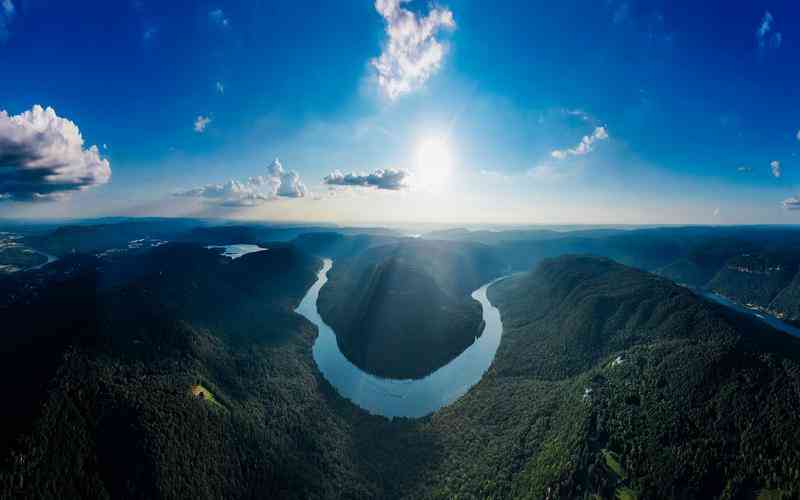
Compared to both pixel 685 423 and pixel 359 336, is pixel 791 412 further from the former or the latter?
pixel 359 336

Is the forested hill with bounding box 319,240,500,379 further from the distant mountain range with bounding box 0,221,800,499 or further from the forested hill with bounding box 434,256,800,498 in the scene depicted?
the forested hill with bounding box 434,256,800,498

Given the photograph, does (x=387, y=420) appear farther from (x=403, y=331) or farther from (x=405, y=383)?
(x=403, y=331)

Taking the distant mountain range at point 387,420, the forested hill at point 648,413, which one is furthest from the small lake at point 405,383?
the forested hill at point 648,413

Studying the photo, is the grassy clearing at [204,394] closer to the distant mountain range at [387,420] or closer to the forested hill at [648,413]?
the distant mountain range at [387,420]

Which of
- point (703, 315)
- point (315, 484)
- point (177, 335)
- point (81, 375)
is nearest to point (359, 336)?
point (177, 335)

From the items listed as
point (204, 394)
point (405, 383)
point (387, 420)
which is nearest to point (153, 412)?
point (204, 394)

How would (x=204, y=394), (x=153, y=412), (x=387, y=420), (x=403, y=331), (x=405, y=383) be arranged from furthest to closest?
(x=403, y=331) < (x=405, y=383) < (x=387, y=420) < (x=204, y=394) < (x=153, y=412)
